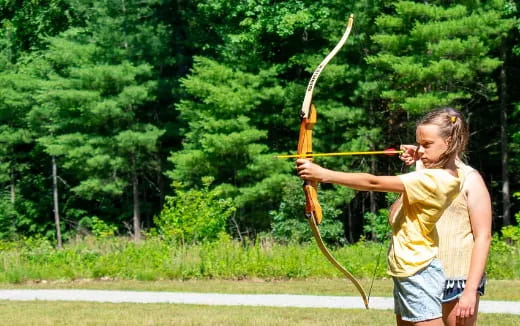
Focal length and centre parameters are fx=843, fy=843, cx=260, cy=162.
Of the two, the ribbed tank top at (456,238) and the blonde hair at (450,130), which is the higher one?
the blonde hair at (450,130)

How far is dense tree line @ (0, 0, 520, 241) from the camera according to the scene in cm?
2272

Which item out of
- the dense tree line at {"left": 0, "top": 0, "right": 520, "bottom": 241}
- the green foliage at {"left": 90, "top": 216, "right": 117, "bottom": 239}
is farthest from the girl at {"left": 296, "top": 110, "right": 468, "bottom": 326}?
the dense tree line at {"left": 0, "top": 0, "right": 520, "bottom": 241}

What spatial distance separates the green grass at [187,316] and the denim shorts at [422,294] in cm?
450

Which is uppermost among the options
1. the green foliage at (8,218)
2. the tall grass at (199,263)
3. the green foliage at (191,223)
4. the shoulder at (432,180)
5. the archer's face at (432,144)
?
the archer's face at (432,144)

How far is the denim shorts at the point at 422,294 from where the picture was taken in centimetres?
371

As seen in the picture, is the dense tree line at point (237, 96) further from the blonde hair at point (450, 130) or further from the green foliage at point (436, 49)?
the blonde hair at point (450, 130)

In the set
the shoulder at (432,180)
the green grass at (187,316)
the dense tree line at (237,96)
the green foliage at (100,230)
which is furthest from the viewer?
the dense tree line at (237,96)

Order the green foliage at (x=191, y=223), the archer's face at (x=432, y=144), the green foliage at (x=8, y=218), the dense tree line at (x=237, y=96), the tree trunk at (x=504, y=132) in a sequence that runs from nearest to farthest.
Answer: the archer's face at (x=432, y=144)
the green foliage at (x=191, y=223)
the dense tree line at (x=237, y=96)
the tree trunk at (x=504, y=132)
the green foliage at (x=8, y=218)

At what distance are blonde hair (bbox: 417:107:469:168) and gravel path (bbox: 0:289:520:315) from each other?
5504mm

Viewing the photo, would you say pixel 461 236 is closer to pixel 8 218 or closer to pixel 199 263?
pixel 199 263

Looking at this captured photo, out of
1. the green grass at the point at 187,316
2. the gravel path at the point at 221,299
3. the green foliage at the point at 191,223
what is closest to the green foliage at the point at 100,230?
the green foliage at the point at 191,223

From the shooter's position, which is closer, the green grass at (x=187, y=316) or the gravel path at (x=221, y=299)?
the green grass at (x=187, y=316)

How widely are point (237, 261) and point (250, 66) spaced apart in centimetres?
1485

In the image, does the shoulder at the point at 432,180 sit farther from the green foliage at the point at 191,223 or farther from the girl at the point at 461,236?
the green foliage at the point at 191,223
